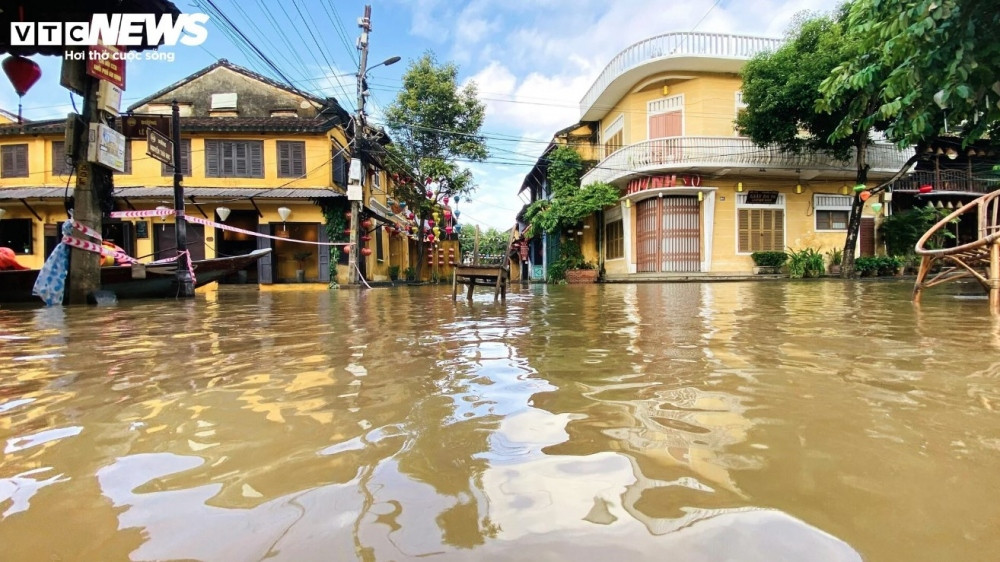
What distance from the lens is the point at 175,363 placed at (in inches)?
105

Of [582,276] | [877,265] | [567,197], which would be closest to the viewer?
[877,265]

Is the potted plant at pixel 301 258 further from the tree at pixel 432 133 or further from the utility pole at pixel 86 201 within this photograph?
the utility pole at pixel 86 201

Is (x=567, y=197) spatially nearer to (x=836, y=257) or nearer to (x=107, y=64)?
(x=836, y=257)

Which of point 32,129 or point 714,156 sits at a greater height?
point 32,129

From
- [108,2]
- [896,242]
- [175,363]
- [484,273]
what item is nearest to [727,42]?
[896,242]

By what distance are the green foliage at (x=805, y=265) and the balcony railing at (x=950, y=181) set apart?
272 inches

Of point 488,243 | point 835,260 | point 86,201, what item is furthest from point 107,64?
point 488,243

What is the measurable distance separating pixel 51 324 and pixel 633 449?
18.7 ft

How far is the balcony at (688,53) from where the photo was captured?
51.8 feet

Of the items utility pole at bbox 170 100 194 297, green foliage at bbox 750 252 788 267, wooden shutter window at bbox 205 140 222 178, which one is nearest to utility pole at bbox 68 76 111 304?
utility pole at bbox 170 100 194 297

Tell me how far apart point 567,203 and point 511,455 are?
18.0 metres

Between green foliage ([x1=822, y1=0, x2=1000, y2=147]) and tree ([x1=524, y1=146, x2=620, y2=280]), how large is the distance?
12342 mm

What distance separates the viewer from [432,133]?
2058 cm

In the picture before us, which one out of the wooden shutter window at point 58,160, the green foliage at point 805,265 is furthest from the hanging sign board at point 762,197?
the wooden shutter window at point 58,160
